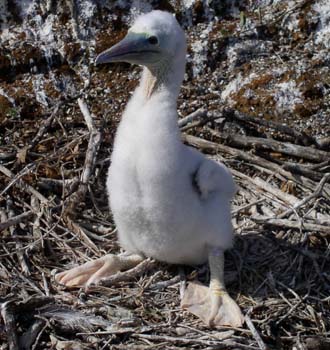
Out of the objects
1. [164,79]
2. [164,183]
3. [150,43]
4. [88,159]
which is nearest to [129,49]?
[150,43]

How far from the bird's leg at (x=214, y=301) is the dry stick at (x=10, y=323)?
2.50 feet

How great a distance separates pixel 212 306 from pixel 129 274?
461mm

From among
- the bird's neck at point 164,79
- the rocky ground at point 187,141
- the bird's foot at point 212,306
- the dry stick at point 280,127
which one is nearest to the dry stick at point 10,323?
the rocky ground at point 187,141

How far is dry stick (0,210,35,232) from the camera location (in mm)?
4617

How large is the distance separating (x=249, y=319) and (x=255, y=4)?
227cm

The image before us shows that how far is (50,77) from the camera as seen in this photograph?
18.4 ft

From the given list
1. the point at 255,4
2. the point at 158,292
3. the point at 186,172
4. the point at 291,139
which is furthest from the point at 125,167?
the point at 255,4

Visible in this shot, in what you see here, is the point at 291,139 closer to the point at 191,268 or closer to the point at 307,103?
the point at 307,103

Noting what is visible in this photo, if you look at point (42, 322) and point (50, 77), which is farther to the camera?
point (50, 77)

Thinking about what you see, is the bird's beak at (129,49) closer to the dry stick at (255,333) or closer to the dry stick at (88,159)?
the dry stick at (88,159)

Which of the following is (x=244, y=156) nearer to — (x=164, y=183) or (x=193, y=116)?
(x=193, y=116)

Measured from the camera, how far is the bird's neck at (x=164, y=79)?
4238 mm

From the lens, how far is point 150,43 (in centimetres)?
418

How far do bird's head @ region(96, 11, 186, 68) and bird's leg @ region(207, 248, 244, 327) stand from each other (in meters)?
0.93
